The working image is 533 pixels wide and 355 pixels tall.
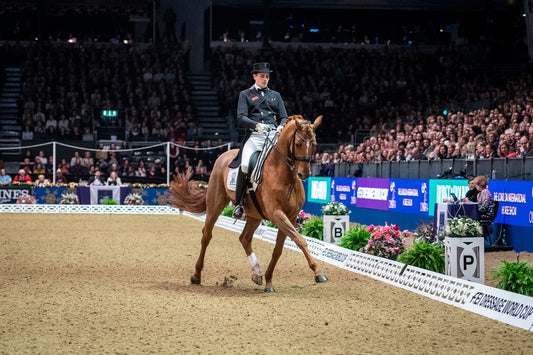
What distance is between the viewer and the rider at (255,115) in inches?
387

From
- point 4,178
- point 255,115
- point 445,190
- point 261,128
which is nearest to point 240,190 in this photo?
point 261,128

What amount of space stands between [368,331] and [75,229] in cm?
1458

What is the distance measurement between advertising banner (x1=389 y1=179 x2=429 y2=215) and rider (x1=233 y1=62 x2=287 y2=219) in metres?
6.83

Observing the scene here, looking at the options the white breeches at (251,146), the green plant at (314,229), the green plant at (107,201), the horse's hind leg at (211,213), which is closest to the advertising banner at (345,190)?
the green plant at (314,229)

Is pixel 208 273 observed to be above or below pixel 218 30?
below

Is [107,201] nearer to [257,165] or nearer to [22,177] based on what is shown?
[22,177]

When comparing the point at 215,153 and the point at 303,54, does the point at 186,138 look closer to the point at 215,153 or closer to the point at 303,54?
the point at 215,153

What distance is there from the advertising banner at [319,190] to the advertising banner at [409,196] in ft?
14.6

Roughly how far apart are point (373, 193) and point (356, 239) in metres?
6.26

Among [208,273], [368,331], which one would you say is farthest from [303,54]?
[368,331]

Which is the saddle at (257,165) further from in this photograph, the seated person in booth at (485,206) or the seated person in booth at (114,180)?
the seated person in booth at (114,180)

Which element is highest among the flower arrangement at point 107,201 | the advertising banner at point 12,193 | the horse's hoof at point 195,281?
the horse's hoof at point 195,281

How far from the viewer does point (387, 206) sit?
18.0 metres

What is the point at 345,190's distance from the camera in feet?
68.3
